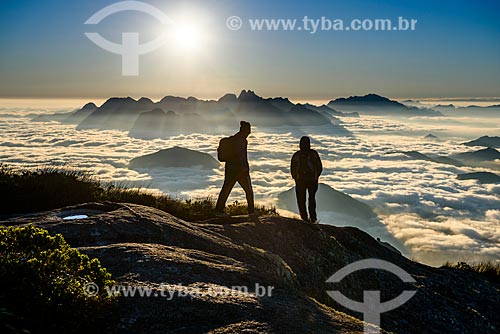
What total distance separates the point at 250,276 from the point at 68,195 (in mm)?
8189

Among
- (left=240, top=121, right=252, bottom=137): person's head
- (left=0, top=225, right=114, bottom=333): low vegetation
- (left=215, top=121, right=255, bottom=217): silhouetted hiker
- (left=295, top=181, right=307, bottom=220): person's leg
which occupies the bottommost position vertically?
(left=295, top=181, right=307, bottom=220): person's leg

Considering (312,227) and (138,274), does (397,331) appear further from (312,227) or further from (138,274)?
(138,274)

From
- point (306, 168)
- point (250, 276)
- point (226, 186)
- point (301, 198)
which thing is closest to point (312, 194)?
point (301, 198)

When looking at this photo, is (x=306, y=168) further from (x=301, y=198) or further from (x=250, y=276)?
(x=250, y=276)

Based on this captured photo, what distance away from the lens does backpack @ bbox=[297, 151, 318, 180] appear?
1188 centimetres

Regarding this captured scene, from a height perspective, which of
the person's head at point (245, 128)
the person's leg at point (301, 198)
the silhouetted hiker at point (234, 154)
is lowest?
the person's leg at point (301, 198)

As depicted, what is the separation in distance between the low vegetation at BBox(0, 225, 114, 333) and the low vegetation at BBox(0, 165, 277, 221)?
23.7ft

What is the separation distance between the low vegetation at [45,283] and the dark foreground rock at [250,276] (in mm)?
282

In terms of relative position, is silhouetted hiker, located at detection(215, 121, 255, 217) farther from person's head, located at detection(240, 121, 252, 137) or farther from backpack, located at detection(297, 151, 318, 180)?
backpack, located at detection(297, 151, 318, 180)

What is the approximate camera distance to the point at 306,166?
11.9 meters

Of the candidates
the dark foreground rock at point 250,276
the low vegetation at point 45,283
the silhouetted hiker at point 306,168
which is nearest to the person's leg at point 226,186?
the dark foreground rock at point 250,276

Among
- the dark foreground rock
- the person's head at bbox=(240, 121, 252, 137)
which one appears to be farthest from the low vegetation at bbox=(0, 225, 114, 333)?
the person's head at bbox=(240, 121, 252, 137)

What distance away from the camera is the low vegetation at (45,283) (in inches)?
128

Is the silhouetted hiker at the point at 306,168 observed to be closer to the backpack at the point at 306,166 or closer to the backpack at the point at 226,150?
the backpack at the point at 306,166
